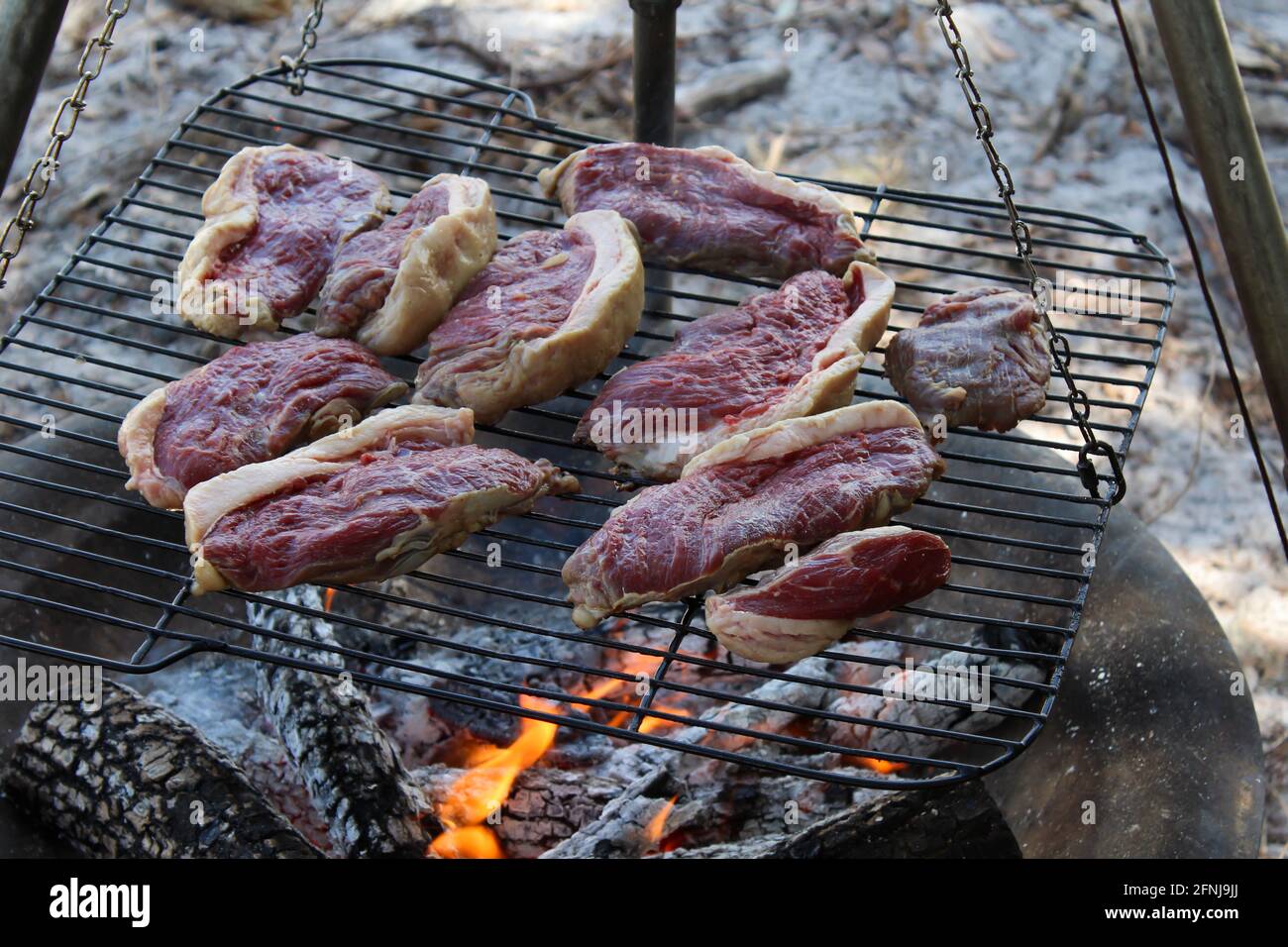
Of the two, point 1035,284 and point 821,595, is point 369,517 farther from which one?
point 1035,284

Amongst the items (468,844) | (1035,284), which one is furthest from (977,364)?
(468,844)

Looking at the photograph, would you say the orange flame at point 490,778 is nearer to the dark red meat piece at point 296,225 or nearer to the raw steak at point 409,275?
the raw steak at point 409,275

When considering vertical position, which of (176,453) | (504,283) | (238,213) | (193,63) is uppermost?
(193,63)

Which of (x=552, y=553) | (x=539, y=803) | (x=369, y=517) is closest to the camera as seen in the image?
(x=369, y=517)
